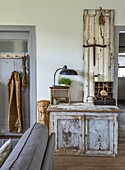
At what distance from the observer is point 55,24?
13.3ft

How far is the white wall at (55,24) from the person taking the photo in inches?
158

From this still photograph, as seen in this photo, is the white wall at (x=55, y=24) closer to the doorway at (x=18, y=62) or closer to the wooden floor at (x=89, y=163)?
the doorway at (x=18, y=62)

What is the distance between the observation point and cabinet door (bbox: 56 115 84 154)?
3.52 metres

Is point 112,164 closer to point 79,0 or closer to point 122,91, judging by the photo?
point 79,0

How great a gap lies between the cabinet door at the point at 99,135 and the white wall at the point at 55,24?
748 mm

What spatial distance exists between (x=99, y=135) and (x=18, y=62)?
1.96 m

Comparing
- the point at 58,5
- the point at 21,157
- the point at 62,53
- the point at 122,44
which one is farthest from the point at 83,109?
the point at 122,44

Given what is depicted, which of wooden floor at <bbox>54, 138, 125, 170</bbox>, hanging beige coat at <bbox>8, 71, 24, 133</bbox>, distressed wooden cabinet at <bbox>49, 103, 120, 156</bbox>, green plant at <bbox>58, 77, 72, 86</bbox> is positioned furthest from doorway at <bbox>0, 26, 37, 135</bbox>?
wooden floor at <bbox>54, 138, 125, 170</bbox>

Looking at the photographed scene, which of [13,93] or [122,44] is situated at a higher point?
[122,44]

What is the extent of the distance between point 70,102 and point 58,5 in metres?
1.67

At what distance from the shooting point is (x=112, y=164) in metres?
3.31

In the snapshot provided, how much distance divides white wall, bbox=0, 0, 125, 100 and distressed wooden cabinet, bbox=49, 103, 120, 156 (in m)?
0.69

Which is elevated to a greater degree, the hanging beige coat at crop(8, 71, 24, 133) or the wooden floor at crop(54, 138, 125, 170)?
the hanging beige coat at crop(8, 71, 24, 133)

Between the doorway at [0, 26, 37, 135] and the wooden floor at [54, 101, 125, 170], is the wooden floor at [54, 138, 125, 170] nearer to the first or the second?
the wooden floor at [54, 101, 125, 170]
